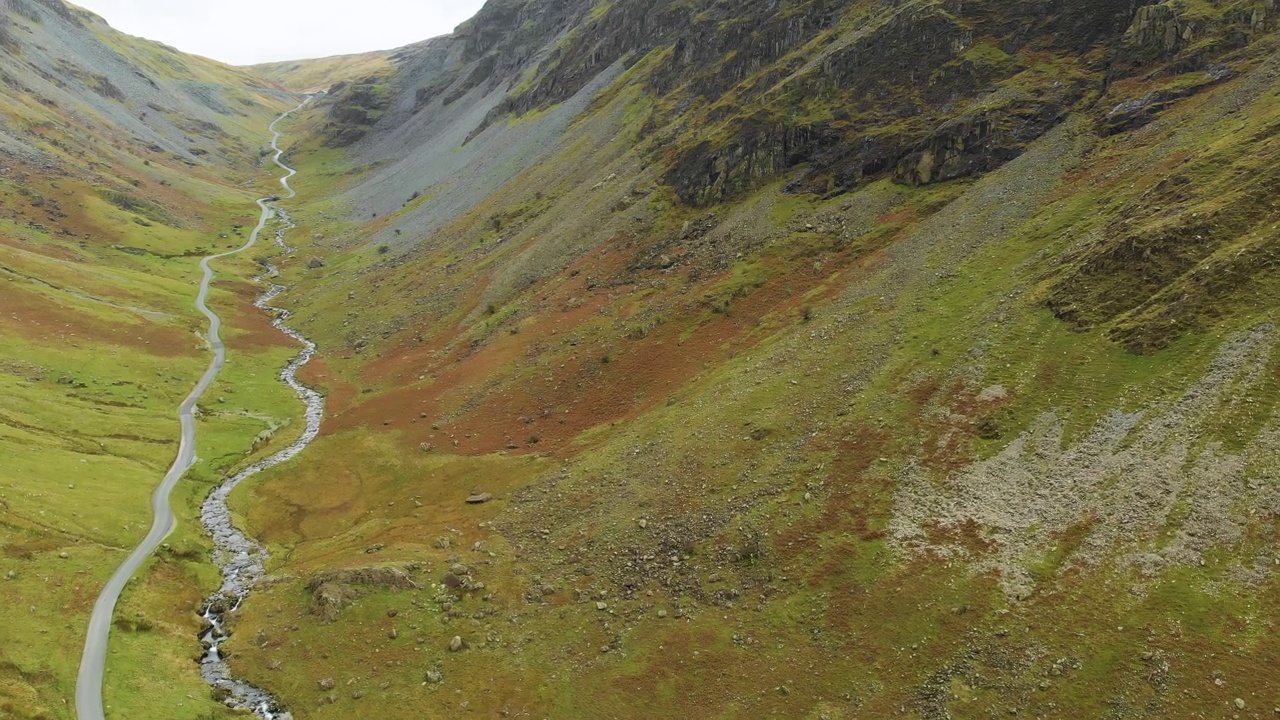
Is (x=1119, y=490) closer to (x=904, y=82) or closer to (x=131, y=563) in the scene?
(x=131, y=563)

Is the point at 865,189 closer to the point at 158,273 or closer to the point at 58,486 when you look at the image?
the point at 58,486

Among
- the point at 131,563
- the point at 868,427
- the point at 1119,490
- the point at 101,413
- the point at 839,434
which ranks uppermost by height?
the point at 101,413

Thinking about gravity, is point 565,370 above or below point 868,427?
above

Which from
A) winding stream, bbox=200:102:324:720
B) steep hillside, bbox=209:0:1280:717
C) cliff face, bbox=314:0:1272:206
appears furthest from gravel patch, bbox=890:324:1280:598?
cliff face, bbox=314:0:1272:206

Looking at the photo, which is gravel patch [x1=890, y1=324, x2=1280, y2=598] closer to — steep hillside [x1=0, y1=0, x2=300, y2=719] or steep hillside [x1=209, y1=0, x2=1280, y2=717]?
steep hillside [x1=209, y1=0, x2=1280, y2=717]

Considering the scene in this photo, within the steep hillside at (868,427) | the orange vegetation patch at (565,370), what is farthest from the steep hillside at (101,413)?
the orange vegetation patch at (565,370)

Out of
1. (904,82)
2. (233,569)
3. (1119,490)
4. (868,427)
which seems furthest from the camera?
(904,82)

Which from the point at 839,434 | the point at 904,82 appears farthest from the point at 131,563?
the point at 904,82
